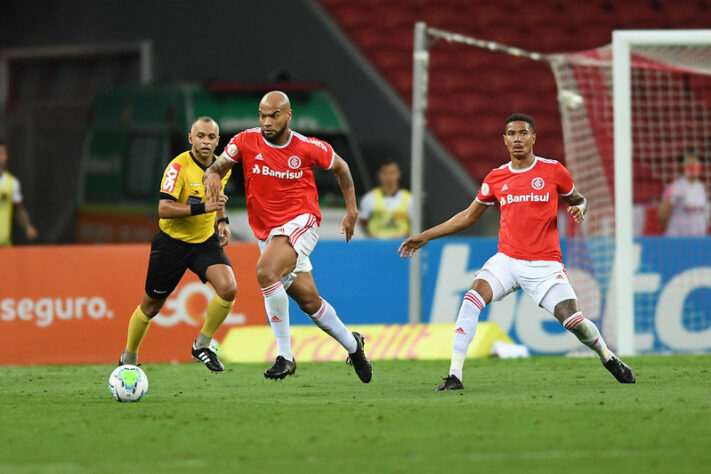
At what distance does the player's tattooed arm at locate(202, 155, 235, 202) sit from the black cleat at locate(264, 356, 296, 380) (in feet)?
3.93

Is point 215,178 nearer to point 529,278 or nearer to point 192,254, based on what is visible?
point 192,254

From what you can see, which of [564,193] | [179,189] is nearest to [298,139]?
[179,189]

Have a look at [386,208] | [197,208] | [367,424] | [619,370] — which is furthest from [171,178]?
[386,208]

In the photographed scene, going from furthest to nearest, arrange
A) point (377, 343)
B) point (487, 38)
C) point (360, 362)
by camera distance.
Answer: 1. point (487, 38)
2. point (377, 343)
3. point (360, 362)

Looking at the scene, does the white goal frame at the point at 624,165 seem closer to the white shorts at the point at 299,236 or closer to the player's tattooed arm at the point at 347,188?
the player's tattooed arm at the point at 347,188

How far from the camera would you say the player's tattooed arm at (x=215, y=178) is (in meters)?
9.41

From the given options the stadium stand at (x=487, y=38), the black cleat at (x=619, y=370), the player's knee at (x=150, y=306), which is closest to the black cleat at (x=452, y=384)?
the black cleat at (x=619, y=370)

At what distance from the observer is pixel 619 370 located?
9586 mm

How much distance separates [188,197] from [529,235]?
2.59m

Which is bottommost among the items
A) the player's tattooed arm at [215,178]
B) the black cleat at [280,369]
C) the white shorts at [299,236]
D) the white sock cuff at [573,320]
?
the black cleat at [280,369]

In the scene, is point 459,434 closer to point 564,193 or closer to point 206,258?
point 564,193

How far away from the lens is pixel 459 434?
7094 millimetres

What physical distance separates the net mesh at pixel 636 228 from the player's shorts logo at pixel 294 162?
4.24m

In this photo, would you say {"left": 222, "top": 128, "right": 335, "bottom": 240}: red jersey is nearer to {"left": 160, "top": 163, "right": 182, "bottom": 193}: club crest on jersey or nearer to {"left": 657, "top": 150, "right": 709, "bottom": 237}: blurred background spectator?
{"left": 160, "top": 163, "right": 182, "bottom": 193}: club crest on jersey
